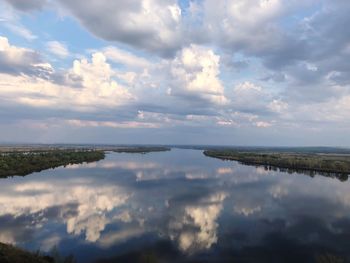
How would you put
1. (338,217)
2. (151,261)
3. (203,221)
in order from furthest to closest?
1. (338,217)
2. (203,221)
3. (151,261)

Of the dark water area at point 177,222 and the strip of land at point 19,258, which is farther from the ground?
the strip of land at point 19,258

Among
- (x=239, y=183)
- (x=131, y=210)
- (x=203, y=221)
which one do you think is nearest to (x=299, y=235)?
(x=203, y=221)

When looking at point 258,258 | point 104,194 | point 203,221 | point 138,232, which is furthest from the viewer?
point 104,194

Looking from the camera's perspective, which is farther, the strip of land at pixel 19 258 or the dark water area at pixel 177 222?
the dark water area at pixel 177 222

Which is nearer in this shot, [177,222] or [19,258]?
[19,258]

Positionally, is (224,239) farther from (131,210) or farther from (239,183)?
(239,183)

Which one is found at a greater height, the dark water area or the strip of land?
the strip of land

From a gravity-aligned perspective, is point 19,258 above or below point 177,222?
above

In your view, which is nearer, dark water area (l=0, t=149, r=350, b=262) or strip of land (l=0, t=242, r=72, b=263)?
strip of land (l=0, t=242, r=72, b=263)
